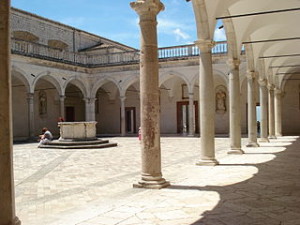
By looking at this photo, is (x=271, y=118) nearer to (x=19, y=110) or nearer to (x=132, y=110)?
(x=132, y=110)

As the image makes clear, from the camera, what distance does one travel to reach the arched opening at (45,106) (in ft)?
94.0

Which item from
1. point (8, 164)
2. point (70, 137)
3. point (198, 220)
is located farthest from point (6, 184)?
point (70, 137)

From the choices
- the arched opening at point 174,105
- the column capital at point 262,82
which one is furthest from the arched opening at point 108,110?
the column capital at point 262,82

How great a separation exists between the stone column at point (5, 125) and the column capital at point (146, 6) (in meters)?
3.45

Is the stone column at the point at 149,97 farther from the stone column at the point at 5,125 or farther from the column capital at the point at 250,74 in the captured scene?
the column capital at the point at 250,74

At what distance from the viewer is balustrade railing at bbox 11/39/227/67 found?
23266mm

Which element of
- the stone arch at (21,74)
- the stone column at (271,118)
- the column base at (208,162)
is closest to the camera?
the column base at (208,162)

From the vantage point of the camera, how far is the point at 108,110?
33.6 m

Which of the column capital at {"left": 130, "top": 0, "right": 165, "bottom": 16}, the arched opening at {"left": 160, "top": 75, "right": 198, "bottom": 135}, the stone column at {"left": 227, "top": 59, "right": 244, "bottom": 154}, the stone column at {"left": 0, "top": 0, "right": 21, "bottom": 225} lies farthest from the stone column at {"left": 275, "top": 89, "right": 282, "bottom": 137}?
the stone column at {"left": 0, "top": 0, "right": 21, "bottom": 225}

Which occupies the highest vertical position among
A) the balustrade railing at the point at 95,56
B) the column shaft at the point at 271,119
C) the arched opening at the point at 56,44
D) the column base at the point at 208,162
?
the arched opening at the point at 56,44

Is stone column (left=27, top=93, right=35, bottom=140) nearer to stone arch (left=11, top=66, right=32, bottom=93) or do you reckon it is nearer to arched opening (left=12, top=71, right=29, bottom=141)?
stone arch (left=11, top=66, right=32, bottom=93)

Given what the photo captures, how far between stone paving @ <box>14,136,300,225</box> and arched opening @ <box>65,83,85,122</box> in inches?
907

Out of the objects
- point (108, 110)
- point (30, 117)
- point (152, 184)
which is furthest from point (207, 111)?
point (108, 110)

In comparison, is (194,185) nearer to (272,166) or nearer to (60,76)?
(272,166)
